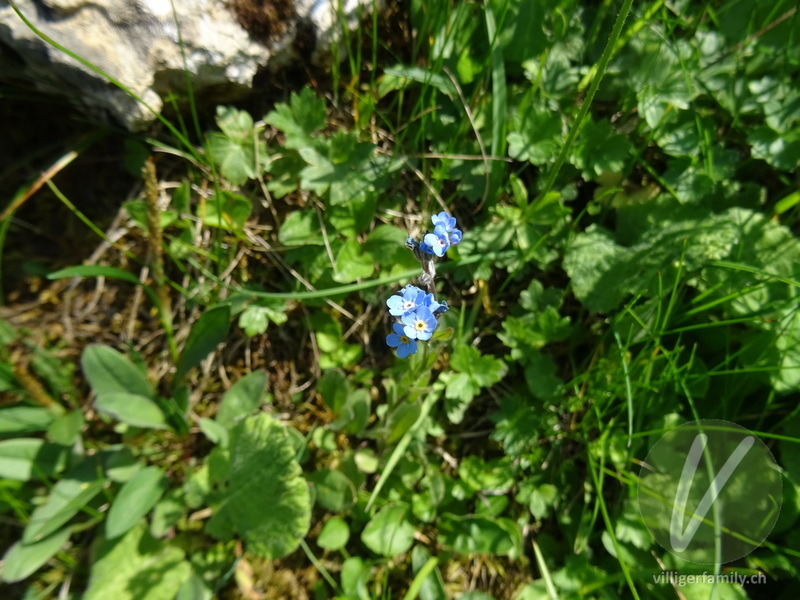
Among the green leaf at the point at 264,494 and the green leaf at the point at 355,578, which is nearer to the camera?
the green leaf at the point at 264,494

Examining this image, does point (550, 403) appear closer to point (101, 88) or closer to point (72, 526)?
point (72, 526)

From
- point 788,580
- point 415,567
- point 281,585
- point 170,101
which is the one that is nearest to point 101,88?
point 170,101

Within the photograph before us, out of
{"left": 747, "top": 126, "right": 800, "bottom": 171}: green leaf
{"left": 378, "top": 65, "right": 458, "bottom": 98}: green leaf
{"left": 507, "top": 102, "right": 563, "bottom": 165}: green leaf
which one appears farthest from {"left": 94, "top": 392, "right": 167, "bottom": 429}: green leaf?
{"left": 747, "top": 126, "right": 800, "bottom": 171}: green leaf

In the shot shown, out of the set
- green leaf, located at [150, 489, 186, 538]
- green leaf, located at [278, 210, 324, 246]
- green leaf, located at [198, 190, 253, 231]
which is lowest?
green leaf, located at [150, 489, 186, 538]

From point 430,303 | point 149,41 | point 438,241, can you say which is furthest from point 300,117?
point 430,303

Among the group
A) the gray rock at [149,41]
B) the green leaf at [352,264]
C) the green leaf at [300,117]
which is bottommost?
the green leaf at [352,264]

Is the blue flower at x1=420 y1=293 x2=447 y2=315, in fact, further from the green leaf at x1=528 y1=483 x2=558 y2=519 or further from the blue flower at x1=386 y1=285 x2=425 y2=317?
the green leaf at x1=528 y1=483 x2=558 y2=519

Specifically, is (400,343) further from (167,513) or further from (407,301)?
(167,513)

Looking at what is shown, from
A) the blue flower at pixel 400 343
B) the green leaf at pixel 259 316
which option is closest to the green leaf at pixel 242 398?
the green leaf at pixel 259 316

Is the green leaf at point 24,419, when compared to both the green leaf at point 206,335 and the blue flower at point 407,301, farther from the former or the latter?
the blue flower at point 407,301
